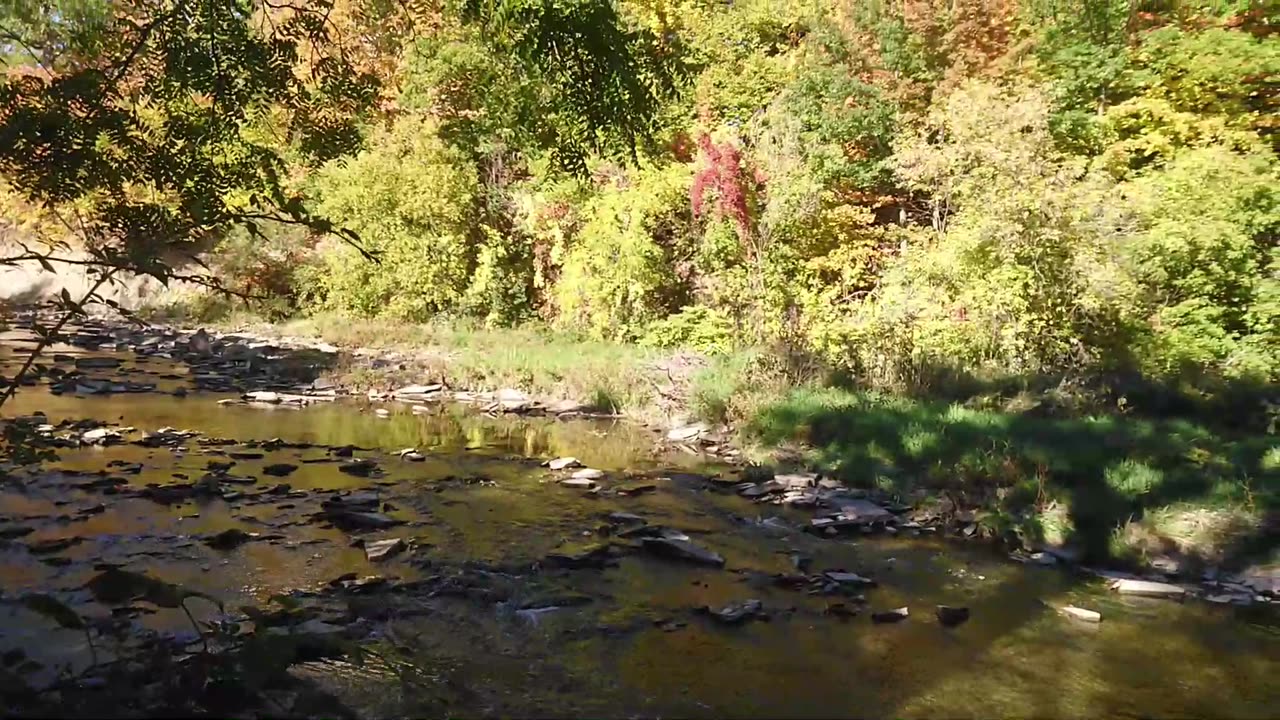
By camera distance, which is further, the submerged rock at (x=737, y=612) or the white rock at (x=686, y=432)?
the white rock at (x=686, y=432)

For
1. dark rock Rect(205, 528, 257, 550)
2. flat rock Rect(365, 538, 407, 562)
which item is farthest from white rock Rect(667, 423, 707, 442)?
dark rock Rect(205, 528, 257, 550)

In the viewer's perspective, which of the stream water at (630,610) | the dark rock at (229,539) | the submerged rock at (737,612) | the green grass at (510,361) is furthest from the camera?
the green grass at (510,361)

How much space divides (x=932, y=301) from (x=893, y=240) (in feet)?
24.4

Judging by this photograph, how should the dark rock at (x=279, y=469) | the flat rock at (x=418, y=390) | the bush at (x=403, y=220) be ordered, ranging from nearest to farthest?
1. the dark rock at (x=279, y=469)
2. the flat rock at (x=418, y=390)
3. the bush at (x=403, y=220)

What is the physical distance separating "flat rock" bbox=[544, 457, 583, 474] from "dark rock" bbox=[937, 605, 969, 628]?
510 centimetres

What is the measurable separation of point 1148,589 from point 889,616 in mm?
2423

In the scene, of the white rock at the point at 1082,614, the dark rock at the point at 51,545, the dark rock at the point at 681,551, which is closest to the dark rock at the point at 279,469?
the dark rock at the point at 51,545

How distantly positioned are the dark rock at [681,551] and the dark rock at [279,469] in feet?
13.4

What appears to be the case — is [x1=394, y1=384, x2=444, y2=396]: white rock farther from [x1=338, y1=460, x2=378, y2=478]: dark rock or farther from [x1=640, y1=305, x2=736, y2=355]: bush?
[x1=338, y1=460, x2=378, y2=478]: dark rock

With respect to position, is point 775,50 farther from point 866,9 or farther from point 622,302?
point 622,302

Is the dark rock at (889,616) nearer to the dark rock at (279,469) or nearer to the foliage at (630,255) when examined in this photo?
the dark rock at (279,469)

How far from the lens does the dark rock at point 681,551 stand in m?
7.14

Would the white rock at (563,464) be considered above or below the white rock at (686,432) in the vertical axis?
below

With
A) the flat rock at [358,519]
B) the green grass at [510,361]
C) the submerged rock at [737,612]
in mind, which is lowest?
the submerged rock at [737,612]
